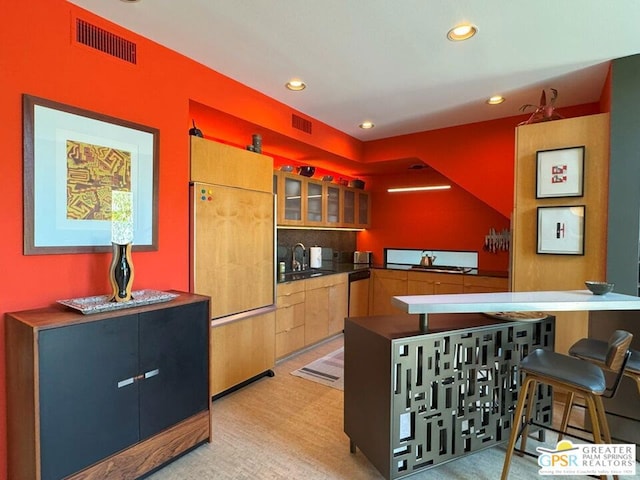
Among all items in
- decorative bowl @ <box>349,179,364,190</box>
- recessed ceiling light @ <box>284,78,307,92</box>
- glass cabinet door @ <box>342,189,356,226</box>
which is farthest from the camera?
decorative bowl @ <box>349,179,364,190</box>

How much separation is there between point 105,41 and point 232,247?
169 cm

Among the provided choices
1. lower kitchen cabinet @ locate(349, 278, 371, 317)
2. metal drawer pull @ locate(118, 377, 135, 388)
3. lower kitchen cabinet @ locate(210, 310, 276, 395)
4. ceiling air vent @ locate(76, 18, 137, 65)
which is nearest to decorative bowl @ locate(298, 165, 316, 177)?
lower kitchen cabinet @ locate(349, 278, 371, 317)

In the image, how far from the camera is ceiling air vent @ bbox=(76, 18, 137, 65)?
2094mm

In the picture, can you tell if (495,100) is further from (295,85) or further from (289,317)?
(289,317)

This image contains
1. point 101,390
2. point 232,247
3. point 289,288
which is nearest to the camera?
point 101,390

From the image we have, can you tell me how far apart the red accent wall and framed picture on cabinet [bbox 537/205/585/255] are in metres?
1.00

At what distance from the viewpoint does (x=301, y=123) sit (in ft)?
12.6

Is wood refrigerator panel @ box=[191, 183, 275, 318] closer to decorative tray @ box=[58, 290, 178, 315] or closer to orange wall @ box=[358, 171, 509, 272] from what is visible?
decorative tray @ box=[58, 290, 178, 315]

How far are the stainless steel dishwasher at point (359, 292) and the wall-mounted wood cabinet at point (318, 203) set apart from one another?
804mm

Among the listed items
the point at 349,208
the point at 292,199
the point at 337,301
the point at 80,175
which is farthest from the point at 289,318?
the point at 80,175

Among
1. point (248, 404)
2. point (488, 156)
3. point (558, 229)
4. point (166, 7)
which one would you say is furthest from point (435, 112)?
point (248, 404)

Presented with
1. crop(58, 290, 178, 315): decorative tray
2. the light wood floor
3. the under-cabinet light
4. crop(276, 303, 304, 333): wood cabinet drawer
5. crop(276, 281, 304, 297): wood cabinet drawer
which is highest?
the under-cabinet light

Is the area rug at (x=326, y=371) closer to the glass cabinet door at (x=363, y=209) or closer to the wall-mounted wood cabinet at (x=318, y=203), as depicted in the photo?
the wall-mounted wood cabinet at (x=318, y=203)

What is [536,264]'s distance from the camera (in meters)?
3.06
